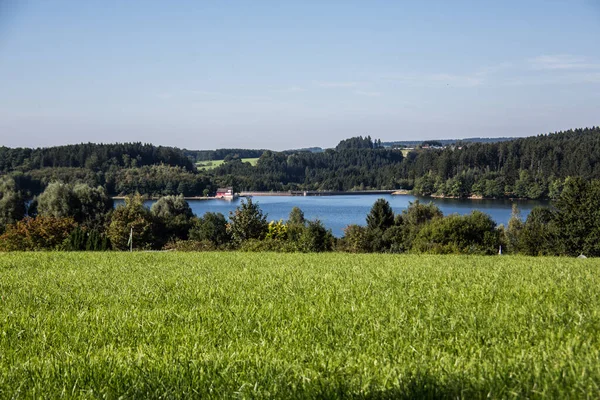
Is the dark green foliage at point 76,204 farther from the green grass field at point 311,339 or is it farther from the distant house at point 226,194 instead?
the distant house at point 226,194

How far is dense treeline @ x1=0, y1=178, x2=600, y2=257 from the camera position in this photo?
124ft

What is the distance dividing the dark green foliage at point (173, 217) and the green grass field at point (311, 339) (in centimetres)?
6304

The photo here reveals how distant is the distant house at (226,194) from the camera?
176 metres

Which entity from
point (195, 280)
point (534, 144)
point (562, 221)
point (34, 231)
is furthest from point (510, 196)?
point (195, 280)

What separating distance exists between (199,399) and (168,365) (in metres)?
0.73

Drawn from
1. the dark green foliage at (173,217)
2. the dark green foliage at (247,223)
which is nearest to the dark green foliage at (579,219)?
the dark green foliage at (247,223)

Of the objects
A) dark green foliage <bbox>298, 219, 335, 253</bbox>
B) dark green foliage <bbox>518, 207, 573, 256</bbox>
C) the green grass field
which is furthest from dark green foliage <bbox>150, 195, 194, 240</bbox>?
the green grass field

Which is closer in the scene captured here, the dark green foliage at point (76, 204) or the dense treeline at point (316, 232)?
the dense treeline at point (316, 232)

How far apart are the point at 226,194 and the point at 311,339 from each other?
17453 centimetres

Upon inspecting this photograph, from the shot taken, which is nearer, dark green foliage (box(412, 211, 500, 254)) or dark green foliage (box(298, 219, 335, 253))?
dark green foliage (box(298, 219, 335, 253))

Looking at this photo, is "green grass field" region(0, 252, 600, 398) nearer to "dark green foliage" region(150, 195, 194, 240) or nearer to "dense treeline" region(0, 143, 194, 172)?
"dark green foliage" region(150, 195, 194, 240)

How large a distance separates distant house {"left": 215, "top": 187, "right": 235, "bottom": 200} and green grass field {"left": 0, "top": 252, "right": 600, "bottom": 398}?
551ft

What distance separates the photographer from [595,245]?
161ft

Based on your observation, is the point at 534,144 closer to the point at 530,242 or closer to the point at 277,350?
the point at 530,242
